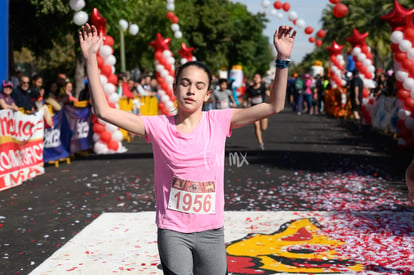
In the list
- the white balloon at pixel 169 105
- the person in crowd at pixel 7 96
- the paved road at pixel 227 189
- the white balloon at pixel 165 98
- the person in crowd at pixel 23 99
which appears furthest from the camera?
the white balloon at pixel 165 98

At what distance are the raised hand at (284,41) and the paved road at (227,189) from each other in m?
3.31

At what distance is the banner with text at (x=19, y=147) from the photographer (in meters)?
10.1

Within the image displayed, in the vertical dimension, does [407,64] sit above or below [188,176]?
above

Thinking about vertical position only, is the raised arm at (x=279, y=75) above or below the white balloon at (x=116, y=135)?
above

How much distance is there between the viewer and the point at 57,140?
13250 millimetres

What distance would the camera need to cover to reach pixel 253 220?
707 centimetres

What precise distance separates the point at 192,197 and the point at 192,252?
0.31 meters

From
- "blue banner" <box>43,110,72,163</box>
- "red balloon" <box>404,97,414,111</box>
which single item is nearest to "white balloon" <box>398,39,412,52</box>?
"red balloon" <box>404,97,414,111</box>

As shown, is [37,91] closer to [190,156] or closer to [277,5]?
[190,156]

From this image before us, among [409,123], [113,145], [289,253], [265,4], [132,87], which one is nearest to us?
[289,253]

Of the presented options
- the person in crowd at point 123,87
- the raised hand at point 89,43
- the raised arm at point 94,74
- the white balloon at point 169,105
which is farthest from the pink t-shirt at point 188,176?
the white balloon at point 169,105

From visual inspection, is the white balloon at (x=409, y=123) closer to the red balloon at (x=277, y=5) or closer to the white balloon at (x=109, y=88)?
the white balloon at (x=109, y=88)

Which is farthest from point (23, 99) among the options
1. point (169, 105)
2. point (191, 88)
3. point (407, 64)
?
point (169, 105)

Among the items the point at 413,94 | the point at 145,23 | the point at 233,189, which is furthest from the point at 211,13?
the point at 233,189
